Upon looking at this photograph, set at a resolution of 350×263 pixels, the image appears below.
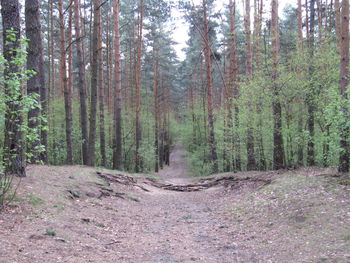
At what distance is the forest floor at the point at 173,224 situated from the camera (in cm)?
482

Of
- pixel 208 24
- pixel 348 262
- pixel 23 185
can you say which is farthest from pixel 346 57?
pixel 208 24

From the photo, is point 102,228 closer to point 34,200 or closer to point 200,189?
point 34,200

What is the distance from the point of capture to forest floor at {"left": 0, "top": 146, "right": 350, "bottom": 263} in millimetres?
4824

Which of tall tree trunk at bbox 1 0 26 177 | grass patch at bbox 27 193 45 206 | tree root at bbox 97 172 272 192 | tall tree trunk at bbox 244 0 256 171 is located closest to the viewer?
tall tree trunk at bbox 1 0 26 177

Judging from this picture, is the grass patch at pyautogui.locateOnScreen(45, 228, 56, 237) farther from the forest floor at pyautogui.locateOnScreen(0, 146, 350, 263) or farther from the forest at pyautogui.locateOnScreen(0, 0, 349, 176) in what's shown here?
the forest at pyautogui.locateOnScreen(0, 0, 349, 176)

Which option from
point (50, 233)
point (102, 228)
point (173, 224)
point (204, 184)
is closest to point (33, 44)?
point (102, 228)

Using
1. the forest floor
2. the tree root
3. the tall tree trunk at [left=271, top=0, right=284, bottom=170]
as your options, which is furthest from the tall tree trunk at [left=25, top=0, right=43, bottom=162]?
the tall tree trunk at [left=271, top=0, right=284, bottom=170]

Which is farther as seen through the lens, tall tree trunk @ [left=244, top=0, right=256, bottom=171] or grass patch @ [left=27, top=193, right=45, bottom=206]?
tall tree trunk @ [left=244, top=0, right=256, bottom=171]

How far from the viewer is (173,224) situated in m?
7.96

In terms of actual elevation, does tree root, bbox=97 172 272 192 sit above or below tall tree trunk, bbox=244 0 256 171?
below

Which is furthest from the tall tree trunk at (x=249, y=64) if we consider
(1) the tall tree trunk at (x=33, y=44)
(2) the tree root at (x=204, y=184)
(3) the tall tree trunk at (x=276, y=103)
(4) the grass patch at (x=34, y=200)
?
(4) the grass patch at (x=34, y=200)

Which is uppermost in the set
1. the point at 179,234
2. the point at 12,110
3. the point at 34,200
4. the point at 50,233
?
the point at 12,110

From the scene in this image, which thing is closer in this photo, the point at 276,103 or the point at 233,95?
the point at 276,103

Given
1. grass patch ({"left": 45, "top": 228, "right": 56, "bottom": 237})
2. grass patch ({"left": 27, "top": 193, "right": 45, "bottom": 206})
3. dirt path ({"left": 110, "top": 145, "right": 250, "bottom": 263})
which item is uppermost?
grass patch ({"left": 27, "top": 193, "right": 45, "bottom": 206})
